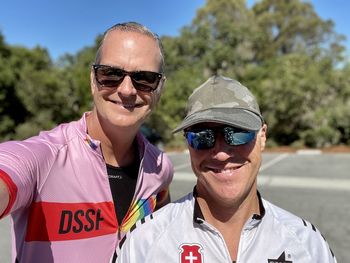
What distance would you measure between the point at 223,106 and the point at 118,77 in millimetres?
661

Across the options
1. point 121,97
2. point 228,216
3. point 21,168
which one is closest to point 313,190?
point 228,216

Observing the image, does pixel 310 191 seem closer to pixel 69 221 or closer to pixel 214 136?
pixel 214 136

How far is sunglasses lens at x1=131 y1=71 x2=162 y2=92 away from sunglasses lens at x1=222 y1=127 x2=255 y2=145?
1.97ft

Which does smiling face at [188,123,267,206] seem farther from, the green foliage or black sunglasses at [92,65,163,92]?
the green foliage

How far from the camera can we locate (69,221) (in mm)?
1912

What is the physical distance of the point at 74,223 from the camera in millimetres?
1926

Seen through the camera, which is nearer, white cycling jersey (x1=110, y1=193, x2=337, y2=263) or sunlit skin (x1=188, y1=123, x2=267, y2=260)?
white cycling jersey (x1=110, y1=193, x2=337, y2=263)

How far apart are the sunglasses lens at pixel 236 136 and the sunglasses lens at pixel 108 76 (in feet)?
2.29

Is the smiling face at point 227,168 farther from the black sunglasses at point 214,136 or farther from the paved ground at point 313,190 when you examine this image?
the paved ground at point 313,190

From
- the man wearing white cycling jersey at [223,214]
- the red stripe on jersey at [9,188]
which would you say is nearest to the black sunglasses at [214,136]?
the man wearing white cycling jersey at [223,214]

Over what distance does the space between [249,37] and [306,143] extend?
9.89m

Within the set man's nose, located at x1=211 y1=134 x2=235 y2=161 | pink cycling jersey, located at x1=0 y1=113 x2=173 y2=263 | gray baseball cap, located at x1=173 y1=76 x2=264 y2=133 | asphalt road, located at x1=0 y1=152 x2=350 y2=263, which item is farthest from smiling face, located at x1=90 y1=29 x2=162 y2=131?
asphalt road, located at x1=0 y1=152 x2=350 y2=263

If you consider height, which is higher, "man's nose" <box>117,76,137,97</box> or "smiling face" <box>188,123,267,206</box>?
"man's nose" <box>117,76,137,97</box>

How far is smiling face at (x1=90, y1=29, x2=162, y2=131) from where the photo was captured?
2.18 meters
